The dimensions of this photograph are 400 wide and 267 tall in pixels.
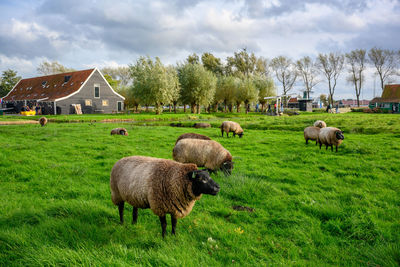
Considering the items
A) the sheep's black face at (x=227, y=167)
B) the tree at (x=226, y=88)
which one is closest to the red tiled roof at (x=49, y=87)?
the tree at (x=226, y=88)

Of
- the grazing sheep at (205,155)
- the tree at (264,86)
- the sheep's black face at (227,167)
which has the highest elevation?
the tree at (264,86)

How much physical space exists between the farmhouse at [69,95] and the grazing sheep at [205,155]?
144ft

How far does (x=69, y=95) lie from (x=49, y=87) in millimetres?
10770

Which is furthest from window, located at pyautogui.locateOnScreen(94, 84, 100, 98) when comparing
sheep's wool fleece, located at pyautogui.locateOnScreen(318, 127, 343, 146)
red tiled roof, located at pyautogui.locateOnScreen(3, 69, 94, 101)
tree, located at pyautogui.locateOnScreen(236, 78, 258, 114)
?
sheep's wool fleece, located at pyautogui.locateOnScreen(318, 127, 343, 146)

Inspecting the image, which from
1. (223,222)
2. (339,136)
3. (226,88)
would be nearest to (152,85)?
(226,88)

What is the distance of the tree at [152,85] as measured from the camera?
1838 inches

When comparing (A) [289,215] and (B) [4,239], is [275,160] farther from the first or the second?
(B) [4,239]

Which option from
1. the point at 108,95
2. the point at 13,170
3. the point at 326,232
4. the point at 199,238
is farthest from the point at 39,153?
the point at 108,95

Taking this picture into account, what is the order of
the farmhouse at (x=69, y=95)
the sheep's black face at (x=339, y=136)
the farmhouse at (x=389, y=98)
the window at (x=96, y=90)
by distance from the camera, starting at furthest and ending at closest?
the farmhouse at (x=389, y=98) < the window at (x=96, y=90) < the farmhouse at (x=69, y=95) < the sheep's black face at (x=339, y=136)

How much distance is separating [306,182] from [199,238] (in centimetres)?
467

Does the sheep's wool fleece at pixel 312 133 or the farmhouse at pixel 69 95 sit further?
the farmhouse at pixel 69 95

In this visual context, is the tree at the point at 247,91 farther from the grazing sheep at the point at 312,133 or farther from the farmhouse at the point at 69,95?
the grazing sheep at the point at 312,133

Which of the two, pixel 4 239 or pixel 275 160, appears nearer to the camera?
pixel 4 239

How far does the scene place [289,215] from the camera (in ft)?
17.4
